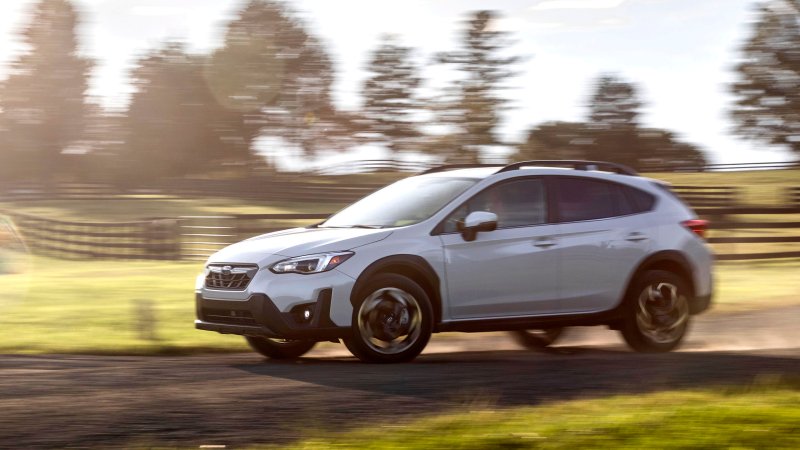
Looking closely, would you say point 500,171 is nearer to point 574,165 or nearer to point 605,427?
point 574,165

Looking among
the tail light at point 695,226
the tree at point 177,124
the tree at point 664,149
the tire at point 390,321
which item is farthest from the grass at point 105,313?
the tree at point 664,149

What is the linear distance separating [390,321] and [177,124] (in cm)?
6398

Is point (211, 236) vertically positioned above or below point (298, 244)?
below

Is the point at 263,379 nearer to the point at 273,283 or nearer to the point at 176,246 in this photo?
Result: the point at 273,283

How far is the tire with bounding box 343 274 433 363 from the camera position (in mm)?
9453

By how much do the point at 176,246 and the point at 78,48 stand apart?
5132 cm

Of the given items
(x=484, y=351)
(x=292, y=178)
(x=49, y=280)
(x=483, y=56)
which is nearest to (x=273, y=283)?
(x=484, y=351)

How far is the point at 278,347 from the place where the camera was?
10.6 metres

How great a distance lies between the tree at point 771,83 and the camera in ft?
236

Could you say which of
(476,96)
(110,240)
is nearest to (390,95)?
(476,96)

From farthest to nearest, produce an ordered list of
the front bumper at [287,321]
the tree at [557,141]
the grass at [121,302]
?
the tree at [557,141] < the grass at [121,302] < the front bumper at [287,321]

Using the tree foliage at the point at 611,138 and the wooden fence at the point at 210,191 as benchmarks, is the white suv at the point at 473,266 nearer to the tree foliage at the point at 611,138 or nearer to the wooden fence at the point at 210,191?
the wooden fence at the point at 210,191

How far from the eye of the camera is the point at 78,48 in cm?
7550

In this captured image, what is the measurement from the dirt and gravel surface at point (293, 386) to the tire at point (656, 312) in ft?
0.76
